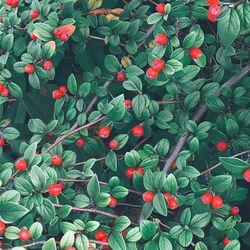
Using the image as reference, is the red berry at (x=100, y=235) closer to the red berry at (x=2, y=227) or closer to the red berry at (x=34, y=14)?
the red berry at (x=2, y=227)

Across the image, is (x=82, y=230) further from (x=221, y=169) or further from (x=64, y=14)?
(x=64, y=14)

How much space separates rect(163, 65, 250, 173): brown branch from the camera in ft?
4.99

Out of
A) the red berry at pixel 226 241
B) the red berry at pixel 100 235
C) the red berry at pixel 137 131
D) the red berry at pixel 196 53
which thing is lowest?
the red berry at pixel 226 241

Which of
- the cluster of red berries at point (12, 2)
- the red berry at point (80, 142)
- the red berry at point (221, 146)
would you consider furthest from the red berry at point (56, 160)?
the cluster of red berries at point (12, 2)

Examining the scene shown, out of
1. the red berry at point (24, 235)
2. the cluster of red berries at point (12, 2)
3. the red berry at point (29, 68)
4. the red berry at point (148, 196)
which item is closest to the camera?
the red berry at point (24, 235)

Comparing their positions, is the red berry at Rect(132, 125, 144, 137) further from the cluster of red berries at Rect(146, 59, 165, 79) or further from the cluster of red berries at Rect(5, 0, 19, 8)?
the cluster of red berries at Rect(5, 0, 19, 8)

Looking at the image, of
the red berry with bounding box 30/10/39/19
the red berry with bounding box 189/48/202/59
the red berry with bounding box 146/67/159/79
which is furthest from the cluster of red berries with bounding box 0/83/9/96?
the red berry with bounding box 189/48/202/59

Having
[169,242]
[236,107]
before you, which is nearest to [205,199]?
[169,242]

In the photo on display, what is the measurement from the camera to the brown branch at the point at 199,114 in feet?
4.99

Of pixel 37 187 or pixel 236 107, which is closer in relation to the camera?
pixel 37 187

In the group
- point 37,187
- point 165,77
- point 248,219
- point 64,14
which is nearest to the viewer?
point 37,187

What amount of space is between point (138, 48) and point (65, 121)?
338 mm

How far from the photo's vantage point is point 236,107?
1.64 m

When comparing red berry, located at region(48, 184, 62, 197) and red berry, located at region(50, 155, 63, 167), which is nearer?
red berry, located at region(48, 184, 62, 197)
